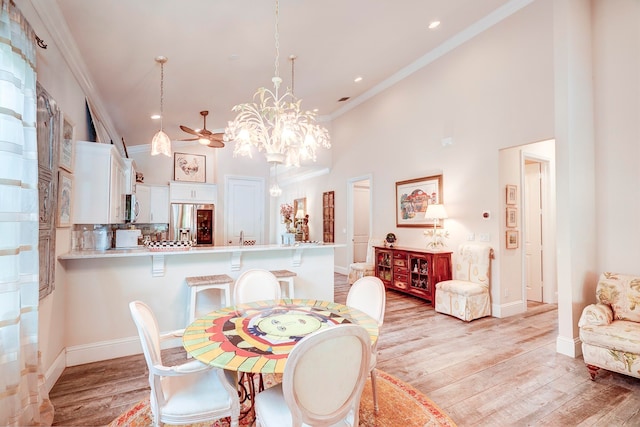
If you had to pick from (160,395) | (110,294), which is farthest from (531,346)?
(110,294)

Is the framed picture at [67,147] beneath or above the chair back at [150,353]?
above

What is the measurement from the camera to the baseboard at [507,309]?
425 centimetres

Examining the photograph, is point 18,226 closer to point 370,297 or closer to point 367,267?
point 370,297

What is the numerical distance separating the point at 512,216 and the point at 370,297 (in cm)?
318

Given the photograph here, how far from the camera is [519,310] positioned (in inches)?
174

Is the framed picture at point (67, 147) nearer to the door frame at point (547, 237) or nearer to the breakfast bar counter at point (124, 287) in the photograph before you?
the breakfast bar counter at point (124, 287)

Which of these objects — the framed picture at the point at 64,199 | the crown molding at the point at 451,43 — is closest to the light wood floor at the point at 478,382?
the framed picture at the point at 64,199

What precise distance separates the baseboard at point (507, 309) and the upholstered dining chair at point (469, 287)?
8cm

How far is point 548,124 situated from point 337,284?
4.51 meters

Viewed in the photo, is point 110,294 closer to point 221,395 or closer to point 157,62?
point 221,395

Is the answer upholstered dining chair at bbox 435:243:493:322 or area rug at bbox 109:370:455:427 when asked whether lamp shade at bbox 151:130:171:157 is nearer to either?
area rug at bbox 109:370:455:427

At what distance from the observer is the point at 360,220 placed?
7926 millimetres

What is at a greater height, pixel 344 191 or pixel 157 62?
pixel 157 62

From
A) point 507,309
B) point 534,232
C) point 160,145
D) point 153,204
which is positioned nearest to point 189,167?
point 153,204
